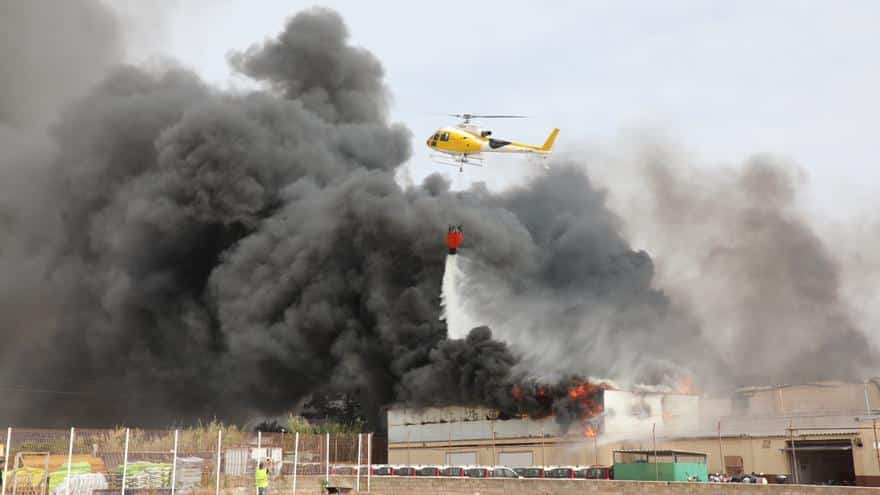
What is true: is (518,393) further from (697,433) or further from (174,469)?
(174,469)

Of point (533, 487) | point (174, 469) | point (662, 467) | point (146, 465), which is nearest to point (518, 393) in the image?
point (533, 487)

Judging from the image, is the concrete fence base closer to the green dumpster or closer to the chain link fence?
the chain link fence

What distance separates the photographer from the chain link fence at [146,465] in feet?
102

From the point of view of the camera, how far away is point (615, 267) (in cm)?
7775

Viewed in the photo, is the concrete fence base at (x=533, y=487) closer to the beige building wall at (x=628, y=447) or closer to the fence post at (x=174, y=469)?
the fence post at (x=174, y=469)

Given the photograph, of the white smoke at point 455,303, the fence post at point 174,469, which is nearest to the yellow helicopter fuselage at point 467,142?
the white smoke at point 455,303

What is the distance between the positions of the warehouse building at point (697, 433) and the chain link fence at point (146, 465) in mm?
19162

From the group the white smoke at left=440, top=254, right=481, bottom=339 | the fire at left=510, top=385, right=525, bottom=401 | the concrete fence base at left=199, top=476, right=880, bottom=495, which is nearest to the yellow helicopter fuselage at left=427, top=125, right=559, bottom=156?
the white smoke at left=440, top=254, right=481, bottom=339

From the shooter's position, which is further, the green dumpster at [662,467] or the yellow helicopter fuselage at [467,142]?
the yellow helicopter fuselage at [467,142]

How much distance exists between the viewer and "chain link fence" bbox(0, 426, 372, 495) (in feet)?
102

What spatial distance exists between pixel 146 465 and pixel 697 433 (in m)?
35.2

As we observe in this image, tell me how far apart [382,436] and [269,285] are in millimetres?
17736

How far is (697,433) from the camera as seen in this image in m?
53.2

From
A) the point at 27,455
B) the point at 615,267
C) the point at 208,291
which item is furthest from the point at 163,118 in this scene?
the point at 27,455
